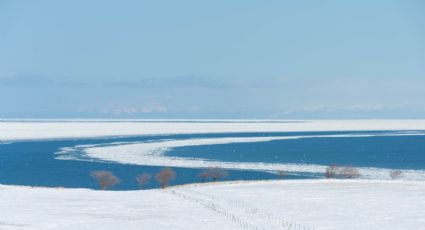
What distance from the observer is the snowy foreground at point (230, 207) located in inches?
983

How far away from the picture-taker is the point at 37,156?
7569cm

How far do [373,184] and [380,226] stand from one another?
1472 cm

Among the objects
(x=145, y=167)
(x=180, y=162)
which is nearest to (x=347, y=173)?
(x=145, y=167)

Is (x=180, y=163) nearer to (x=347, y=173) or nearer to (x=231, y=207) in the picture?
(x=347, y=173)

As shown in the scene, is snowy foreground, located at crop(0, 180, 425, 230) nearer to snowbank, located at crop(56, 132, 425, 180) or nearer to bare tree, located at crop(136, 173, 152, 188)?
bare tree, located at crop(136, 173, 152, 188)

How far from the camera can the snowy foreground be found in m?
25.0

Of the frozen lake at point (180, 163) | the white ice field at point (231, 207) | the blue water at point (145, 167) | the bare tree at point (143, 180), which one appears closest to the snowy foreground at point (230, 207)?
the white ice field at point (231, 207)

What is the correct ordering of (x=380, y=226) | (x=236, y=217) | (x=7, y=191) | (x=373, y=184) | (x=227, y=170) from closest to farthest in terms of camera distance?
(x=380, y=226), (x=236, y=217), (x=7, y=191), (x=373, y=184), (x=227, y=170)

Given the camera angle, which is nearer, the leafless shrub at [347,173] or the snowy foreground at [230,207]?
the snowy foreground at [230,207]

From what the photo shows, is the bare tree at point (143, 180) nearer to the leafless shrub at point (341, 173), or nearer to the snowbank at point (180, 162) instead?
the snowbank at point (180, 162)

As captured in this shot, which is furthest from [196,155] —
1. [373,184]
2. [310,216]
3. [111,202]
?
[310,216]

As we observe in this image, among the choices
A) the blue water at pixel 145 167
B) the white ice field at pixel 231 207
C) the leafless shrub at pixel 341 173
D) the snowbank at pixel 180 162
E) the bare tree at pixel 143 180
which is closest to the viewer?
the white ice field at pixel 231 207

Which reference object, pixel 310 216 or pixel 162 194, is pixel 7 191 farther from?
pixel 310 216

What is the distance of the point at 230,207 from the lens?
29.5m
